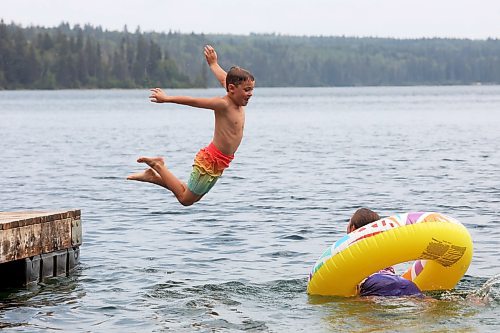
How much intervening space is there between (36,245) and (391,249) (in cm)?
444

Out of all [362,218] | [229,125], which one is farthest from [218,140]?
[362,218]

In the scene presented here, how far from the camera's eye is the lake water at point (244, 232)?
12.2 metres

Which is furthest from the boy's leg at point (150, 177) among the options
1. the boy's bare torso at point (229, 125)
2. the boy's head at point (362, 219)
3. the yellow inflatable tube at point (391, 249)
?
the boy's head at point (362, 219)

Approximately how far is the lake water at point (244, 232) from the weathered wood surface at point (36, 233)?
0.52 meters

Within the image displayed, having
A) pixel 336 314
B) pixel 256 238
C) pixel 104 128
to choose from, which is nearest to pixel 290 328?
pixel 336 314

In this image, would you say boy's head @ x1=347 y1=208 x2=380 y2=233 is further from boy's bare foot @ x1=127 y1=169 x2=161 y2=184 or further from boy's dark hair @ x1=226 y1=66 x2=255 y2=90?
boy's bare foot @ x1=127 y1=169 x2=161 y2=184

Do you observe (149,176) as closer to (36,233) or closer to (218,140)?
(218,140)

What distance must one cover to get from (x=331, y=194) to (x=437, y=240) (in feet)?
43.3

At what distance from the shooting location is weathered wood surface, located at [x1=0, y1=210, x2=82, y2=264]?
12.8 meters

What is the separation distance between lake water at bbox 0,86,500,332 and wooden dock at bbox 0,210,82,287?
223 millimetres

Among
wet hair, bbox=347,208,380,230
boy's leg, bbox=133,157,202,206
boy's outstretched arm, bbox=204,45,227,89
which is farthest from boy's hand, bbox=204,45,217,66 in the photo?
wet hair, bbox=347,208,380,230

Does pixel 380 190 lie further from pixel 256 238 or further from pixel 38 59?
pixel 38 59

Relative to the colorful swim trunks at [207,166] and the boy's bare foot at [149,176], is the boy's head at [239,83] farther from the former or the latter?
the boy's bare foot at [149,176]

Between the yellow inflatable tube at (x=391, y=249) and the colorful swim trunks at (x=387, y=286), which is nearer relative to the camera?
the yellow inflatable tube at (x=391, y=249)
